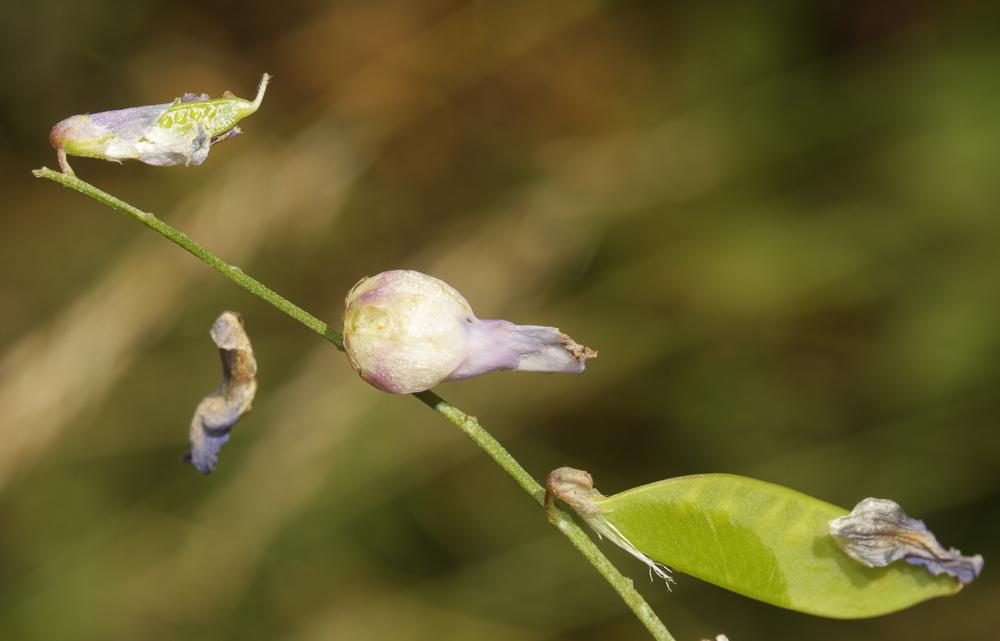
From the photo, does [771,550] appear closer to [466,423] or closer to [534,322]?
[466,423]

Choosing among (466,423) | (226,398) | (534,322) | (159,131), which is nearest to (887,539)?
(466,423)

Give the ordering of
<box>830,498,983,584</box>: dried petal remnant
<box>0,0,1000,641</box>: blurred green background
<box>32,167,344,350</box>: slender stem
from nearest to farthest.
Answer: <box>830,498,983,584</box>: dried petal remnant
<box>32,167,344,350</box>: slender stem
<box>0,0,1000,641</box>: blurred green background

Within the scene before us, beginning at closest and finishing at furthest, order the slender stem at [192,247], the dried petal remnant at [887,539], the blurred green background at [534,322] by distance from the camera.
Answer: the dried petal remnant at [887,539], the slender stem at [192,247], the blurred green background at [534,322]

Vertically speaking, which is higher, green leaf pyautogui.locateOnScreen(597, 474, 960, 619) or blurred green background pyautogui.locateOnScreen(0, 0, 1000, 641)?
blurred green background pyautogui.locateOnScreen(0, 0, 1000, 641)

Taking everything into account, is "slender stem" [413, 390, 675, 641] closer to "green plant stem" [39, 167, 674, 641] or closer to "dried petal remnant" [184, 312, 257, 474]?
"green plant stem" [39, 167, 674, 641]

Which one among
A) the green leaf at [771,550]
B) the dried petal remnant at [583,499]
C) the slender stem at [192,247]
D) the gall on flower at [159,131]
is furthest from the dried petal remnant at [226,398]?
the green leaf at [771,550]

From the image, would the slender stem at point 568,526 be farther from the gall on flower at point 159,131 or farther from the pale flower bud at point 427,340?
the gall on flower at point 159,131

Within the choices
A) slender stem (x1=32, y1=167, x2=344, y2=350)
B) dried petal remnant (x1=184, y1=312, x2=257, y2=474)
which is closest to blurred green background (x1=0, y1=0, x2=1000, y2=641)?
dried petal remnant (x1=184, y1=312, x2=257, y2=474)

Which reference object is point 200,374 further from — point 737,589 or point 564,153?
point 737,589
